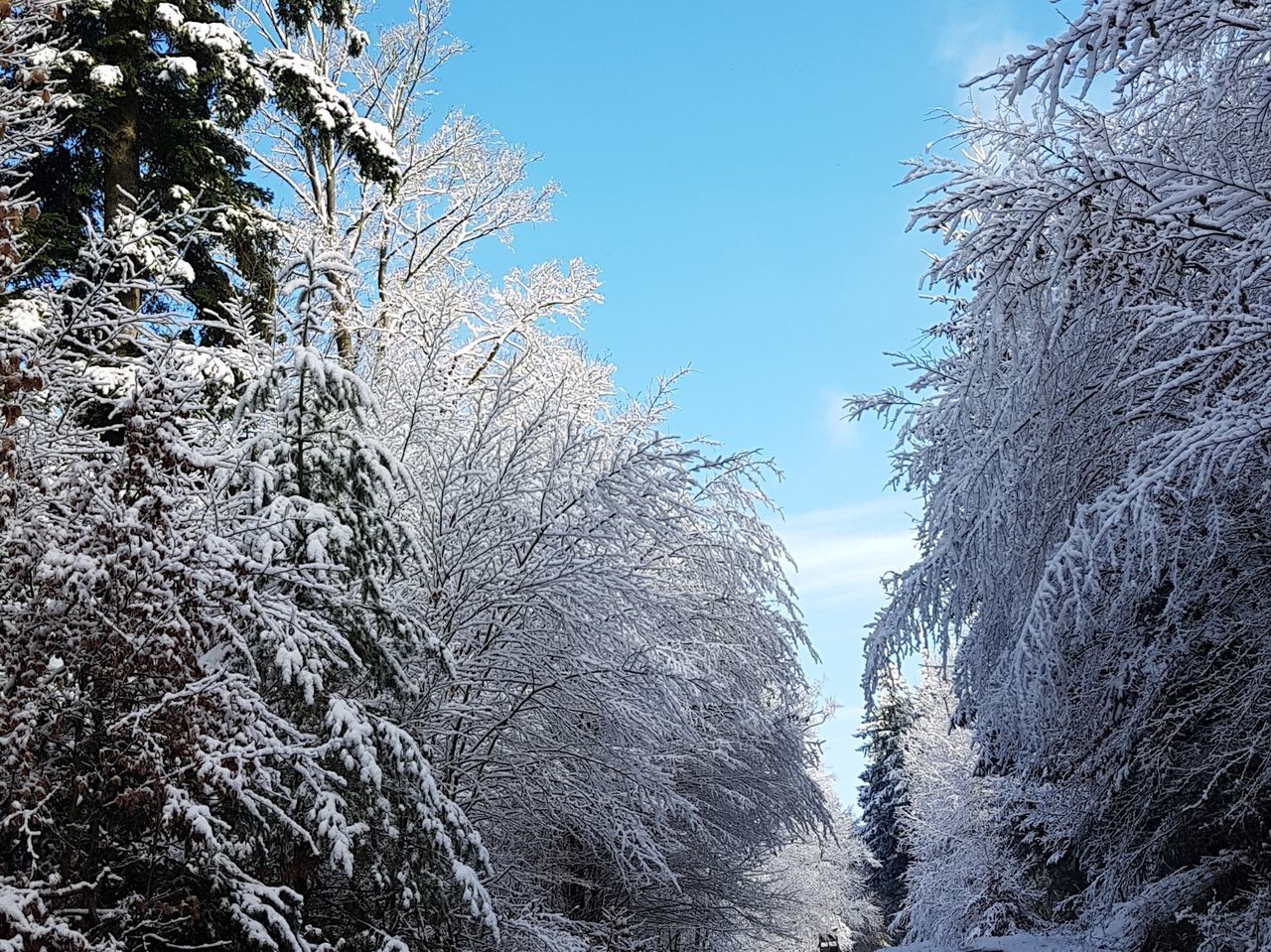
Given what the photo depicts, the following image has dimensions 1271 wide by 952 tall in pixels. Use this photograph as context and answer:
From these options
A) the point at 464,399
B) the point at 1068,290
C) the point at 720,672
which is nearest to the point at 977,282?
the point at 1068,290

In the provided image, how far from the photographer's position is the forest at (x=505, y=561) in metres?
4.77

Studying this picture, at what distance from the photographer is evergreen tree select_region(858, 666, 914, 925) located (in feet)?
125

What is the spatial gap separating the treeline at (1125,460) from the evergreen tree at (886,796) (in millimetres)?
28828

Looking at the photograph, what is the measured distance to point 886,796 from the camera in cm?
3831

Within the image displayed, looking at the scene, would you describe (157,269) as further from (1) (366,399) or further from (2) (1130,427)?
(2) (1130,427)

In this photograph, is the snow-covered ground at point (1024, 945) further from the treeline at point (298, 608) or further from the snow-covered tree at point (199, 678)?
the snow-covered tree at point (199, 678)

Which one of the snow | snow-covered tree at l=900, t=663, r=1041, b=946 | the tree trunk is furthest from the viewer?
snow-covered tree at l=900, t=663, r=1041, b=946

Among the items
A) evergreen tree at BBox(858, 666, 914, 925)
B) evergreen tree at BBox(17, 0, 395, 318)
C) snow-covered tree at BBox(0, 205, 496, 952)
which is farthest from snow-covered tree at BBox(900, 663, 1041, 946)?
snow-covered tree at BBox(0, 205, 496, 952)

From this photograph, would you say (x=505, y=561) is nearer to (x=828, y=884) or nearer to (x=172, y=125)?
(x=172, y=125)

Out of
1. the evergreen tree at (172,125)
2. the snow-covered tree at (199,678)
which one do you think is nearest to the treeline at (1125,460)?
the snow-covered tree at (199,678)

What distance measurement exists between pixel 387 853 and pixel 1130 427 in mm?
5410

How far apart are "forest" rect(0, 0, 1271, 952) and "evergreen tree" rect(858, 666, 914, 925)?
2746cm

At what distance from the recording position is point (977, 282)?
6.76 meters

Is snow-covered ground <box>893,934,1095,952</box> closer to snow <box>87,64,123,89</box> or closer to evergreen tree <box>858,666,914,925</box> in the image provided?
snow <box>87,64,123,89</box>
